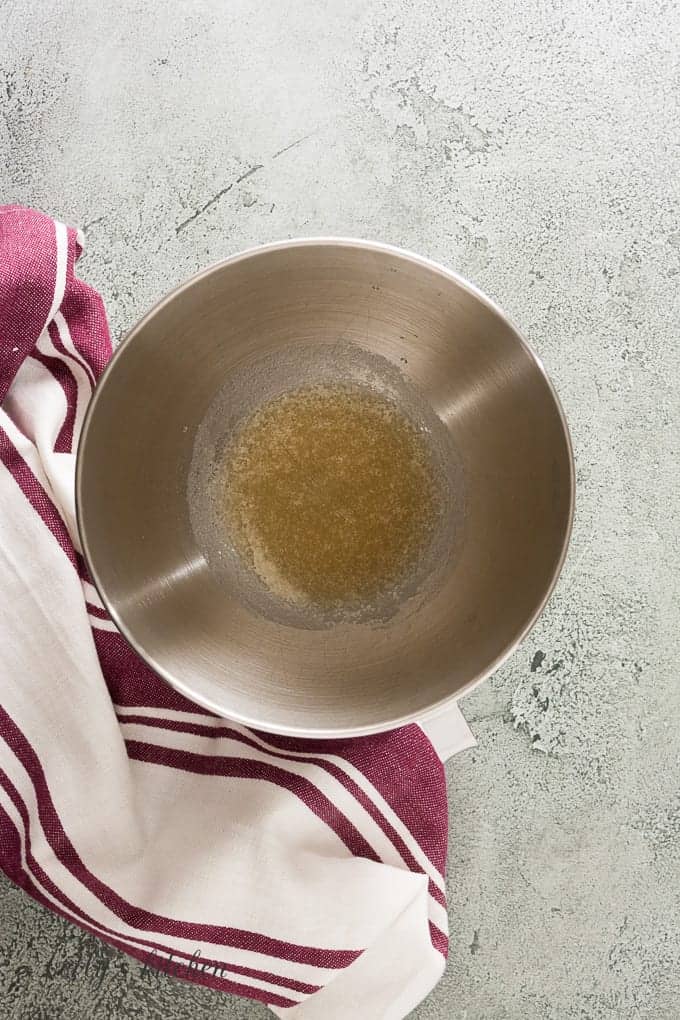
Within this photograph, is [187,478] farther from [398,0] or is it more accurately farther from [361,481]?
[398,0]

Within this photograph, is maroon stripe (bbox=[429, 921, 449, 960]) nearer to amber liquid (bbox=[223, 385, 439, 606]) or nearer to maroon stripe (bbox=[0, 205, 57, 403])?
amber liquid (bbox=[223, 385, 439, 606])

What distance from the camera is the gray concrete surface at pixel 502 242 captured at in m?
0.87

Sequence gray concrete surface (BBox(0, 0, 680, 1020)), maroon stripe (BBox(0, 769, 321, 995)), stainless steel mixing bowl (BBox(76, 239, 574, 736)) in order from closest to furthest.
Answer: stainless steel mixing bowl (BBox(76, 239, 574, 736)), maroon stripe (BBox(0, 769, 321, 995)), gray concrete surface (BBox(0, 0, 680, 1020))

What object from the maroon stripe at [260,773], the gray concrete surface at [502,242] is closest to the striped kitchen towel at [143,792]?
the maroon stripe at [260,773]

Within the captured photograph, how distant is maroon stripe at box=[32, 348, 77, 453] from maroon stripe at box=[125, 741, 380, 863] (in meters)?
0.27

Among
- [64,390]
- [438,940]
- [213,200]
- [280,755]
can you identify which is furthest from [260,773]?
[213,200]

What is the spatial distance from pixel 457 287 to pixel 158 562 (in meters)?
0.32

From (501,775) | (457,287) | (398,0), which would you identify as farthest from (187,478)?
(398,0)

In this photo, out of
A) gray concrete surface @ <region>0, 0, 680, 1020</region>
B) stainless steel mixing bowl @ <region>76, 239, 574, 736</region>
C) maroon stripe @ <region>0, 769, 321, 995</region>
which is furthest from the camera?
gray concrete surface @ <region>0, 0, 680, 1020</region>

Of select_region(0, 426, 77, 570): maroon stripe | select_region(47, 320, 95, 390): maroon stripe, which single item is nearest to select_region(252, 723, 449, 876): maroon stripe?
select_region(0, 426, 77, 570): maroon stripe

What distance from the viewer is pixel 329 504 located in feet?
2.33

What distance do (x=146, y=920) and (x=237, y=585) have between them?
31cm

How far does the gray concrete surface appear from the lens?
2.87 ft

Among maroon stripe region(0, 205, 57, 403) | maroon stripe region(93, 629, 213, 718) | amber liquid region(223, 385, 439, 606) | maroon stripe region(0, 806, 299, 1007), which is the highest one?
maroon stripe region(0, 205, 57, 403)
